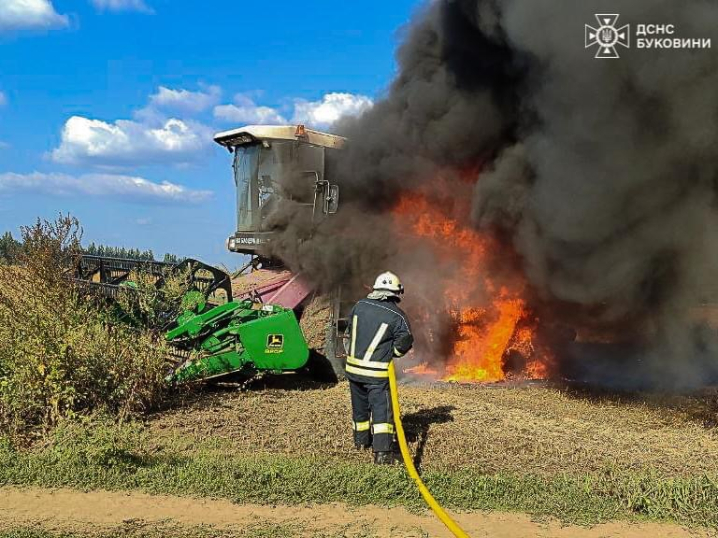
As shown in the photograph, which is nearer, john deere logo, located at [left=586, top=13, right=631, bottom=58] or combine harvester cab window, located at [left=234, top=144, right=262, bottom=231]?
john deere logo, located at [left=586, top=13, right=631, bottom=58]

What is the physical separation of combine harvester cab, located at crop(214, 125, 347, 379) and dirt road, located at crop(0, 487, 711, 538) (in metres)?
5.32

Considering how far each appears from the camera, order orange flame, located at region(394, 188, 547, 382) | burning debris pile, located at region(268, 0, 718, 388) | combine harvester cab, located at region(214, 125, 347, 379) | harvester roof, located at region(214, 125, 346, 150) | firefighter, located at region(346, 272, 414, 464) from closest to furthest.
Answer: firefighter, located at region(346, 272, 414, 464) → burning debris pile, located at region(268, 0, 718, 388) → orange flame, located at region(394, 188, 547, 382) → combine harvester cab, located at region(214, 125, 347, 379) → harvester roof, located at region(214, 125, 346, 150)

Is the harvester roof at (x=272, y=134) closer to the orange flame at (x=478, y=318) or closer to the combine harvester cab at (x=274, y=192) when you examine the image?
the combine harvester cab at (x=274, y=192)

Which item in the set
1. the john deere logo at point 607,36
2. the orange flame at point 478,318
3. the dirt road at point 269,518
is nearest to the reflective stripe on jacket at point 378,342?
the dirt road at point 269,518

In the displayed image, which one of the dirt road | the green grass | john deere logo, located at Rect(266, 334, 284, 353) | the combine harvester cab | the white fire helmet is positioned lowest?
the dirt road

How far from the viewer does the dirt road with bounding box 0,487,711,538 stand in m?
4.52

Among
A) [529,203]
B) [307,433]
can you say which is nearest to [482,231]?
[529,203]

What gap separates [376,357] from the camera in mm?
6098

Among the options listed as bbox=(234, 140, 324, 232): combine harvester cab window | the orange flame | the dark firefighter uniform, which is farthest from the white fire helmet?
bbox=(234, 140, 324, 232): combine harvester cab window

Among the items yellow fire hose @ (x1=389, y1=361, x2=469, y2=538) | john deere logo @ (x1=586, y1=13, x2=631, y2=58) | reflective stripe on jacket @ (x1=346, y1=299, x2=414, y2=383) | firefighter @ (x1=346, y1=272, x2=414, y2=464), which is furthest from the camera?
john deere logo @ (x1=586, y1=13, x2=631, y2=58)

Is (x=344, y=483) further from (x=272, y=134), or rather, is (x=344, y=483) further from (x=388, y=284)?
(x=272, y=134)

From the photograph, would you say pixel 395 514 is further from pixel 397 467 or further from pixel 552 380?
pixel 552 380

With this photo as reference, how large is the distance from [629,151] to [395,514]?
19.3 feet

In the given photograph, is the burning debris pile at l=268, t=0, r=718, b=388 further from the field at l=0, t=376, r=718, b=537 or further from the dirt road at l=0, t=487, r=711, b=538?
the dirt road at l=0, t=487, r=711, b=538
